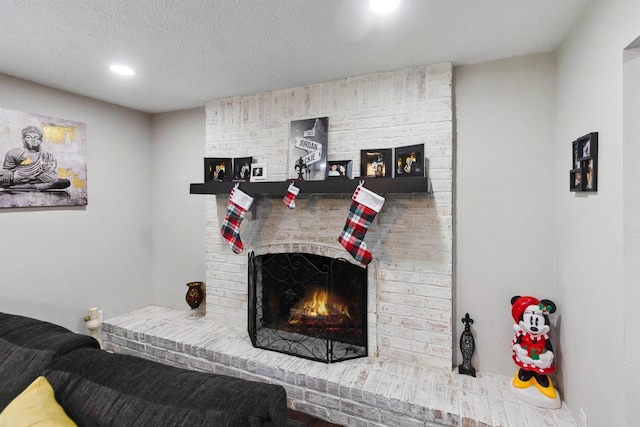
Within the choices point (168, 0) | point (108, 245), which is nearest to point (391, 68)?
point (168, 0)

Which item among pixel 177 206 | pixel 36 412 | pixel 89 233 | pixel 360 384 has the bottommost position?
pixel 360 384

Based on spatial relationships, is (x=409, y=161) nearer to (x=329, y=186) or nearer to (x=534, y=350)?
(x=329, y=186)

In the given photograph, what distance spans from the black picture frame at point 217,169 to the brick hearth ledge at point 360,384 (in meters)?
1.32

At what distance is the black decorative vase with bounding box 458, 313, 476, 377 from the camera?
2152mm

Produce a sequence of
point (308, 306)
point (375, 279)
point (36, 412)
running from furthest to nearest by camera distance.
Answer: point (308, 306), point (375, 279), point (36, 412)

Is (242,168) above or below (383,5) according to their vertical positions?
below

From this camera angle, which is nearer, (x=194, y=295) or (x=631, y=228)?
(x=631, y=228)

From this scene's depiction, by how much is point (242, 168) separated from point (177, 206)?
1020mm

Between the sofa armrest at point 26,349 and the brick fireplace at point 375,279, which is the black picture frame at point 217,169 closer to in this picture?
the brick fireplace at point 375,279

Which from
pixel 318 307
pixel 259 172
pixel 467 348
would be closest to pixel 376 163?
pixel 259 172

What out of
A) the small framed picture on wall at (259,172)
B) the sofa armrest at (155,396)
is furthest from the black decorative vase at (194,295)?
the sofa armrest at (155,396)

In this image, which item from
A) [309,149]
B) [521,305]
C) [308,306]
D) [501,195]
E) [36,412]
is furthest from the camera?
[308,306]

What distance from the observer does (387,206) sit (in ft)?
7.72

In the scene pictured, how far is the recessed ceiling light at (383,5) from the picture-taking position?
151 centimetres
